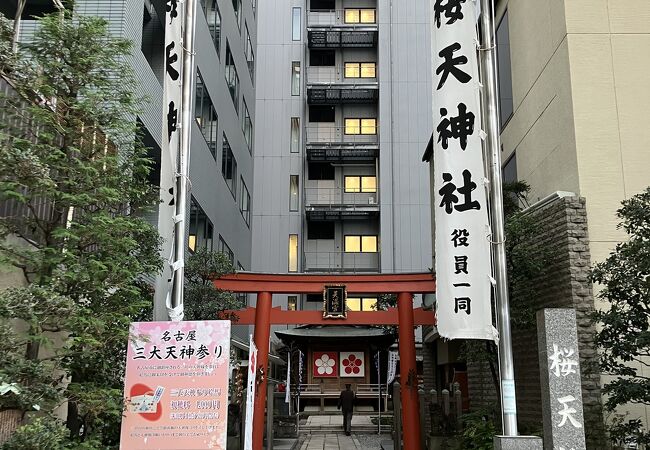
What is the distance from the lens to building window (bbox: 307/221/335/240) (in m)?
36.4

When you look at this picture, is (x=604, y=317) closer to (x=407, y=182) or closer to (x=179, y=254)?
(x=179, y=254)

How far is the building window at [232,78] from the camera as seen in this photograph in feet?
81.4

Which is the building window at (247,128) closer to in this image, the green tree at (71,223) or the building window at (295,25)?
the building window at (295,25)

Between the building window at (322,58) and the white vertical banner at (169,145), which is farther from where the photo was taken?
the building window at (322,58)

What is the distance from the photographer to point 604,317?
925 centimetres

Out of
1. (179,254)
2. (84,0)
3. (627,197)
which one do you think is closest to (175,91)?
(179,254)

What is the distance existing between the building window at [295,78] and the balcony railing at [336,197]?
20.2 feet

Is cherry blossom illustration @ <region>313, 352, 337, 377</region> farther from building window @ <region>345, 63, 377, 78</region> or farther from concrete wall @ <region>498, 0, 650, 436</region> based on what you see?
concrete wall @ <region>498, 0, 650, 436</region>

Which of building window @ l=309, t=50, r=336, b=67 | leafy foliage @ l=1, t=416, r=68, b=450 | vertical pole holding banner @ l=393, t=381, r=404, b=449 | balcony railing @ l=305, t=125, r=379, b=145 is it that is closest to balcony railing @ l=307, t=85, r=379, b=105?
balcony railing @ l=305, t=125, r=379, b=145

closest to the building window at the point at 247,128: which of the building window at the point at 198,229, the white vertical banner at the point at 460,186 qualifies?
the building window at the point at 198,229

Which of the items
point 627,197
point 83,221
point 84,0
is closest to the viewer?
point 83,221

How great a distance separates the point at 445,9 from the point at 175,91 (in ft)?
12.7

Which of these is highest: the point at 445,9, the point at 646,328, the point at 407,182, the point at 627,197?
the point at 407,182

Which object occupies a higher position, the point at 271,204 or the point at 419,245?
the point at 271,204
